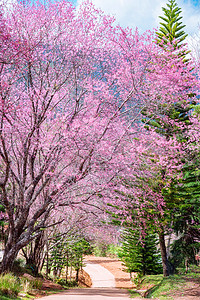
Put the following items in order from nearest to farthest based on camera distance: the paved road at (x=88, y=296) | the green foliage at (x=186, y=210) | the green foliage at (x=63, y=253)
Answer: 1. the paved road at (x=88, y=296)
2. the green foliage at (x=186, y=210)
3. the green foliage at (x=63, y=253)

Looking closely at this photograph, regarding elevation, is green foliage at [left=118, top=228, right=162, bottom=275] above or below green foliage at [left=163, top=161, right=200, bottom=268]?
below

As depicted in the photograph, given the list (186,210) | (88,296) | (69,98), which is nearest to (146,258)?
(186,210)

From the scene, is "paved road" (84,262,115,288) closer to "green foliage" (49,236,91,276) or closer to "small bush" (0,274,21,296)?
"green foliage" (49,236,91,276)

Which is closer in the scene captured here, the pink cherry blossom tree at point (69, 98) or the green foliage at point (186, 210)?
the pink cherry blossom tree at point (69, 98)

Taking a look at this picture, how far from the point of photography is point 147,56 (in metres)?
7.29

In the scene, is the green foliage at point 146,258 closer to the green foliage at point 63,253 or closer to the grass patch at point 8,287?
the green foliage at point 63,253

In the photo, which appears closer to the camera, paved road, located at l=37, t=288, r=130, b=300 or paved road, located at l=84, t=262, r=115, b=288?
paved road, located at l=37, t=288, r=130, b=300

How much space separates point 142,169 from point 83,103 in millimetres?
2772

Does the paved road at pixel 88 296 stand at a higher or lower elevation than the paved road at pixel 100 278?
higher

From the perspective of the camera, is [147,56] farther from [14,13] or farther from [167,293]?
[167,293]

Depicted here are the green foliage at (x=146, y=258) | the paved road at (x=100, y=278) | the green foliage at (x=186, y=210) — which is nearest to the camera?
the green foliage at (x=186, y=210)

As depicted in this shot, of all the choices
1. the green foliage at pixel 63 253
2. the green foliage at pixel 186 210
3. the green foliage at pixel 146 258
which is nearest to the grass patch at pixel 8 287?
the green foliage at pixel 63 253

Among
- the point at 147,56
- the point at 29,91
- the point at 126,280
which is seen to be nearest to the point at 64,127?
the point at 29,91

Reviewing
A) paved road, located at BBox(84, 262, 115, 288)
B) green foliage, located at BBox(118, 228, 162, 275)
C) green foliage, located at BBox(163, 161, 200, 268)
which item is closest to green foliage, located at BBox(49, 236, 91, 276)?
paved road, located at BBox(84, 262, 115, 288)
